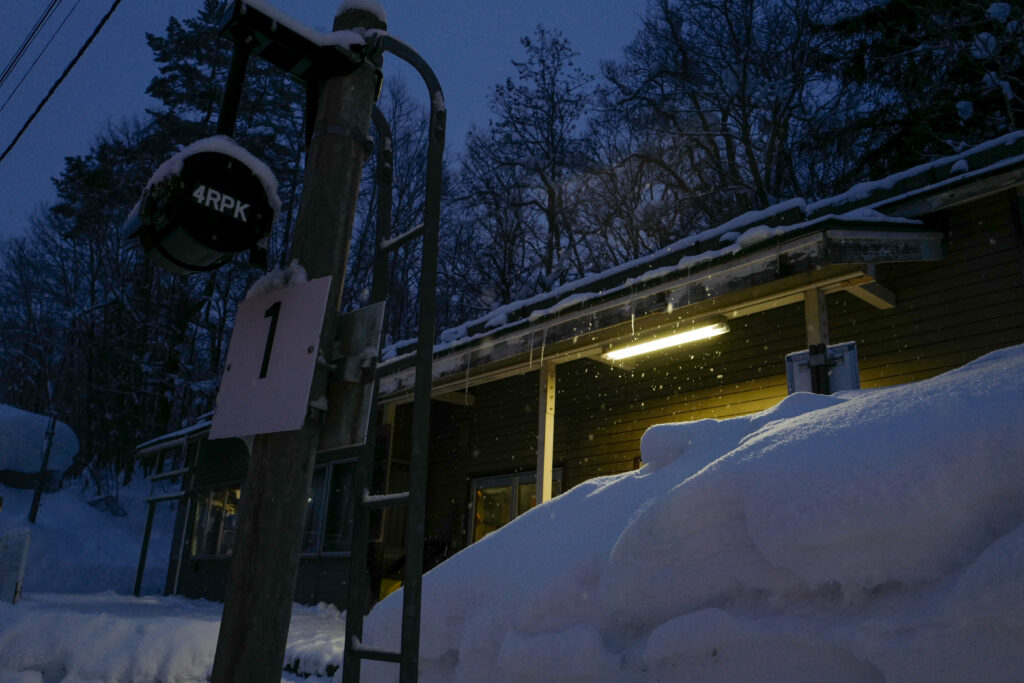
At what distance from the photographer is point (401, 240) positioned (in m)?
2.74

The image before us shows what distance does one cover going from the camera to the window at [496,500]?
11.6 m

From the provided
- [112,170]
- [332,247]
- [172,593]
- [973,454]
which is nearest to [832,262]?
[973,454]

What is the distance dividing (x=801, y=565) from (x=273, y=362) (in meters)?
1.88

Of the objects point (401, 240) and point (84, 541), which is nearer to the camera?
point (401, 240)

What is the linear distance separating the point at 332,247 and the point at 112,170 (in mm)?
30738

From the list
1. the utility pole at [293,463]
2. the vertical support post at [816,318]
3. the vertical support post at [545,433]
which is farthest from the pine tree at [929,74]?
the utility pole at [293,463]

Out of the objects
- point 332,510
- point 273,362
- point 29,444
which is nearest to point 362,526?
point 273,362

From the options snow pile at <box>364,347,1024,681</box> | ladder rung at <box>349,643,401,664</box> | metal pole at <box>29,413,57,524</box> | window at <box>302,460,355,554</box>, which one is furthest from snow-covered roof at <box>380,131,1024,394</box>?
metal pole at <box>29,413,57,524</box>

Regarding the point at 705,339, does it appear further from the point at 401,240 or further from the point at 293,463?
the point at 293,463

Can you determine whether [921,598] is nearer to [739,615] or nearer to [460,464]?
[739,615]

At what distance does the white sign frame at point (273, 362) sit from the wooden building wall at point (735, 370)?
670 centimetres

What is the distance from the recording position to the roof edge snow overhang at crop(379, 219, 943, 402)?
6.44 m

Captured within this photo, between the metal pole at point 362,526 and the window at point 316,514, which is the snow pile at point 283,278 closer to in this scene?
the metal pole at point 362,526

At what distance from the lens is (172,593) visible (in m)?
19.1
